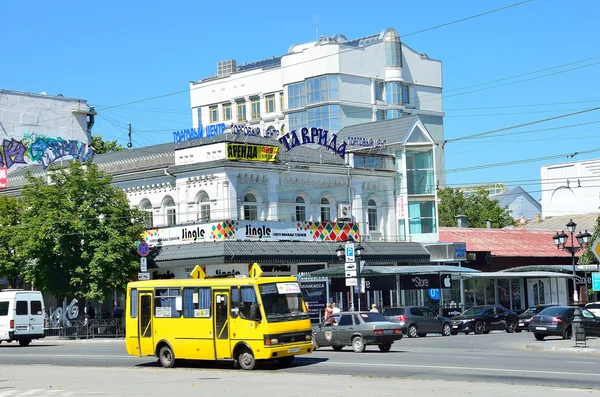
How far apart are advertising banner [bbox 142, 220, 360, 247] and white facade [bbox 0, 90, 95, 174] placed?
58.2 ft

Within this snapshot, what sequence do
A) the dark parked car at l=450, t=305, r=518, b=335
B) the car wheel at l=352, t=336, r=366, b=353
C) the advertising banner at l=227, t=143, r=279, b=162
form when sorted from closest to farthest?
the car wheel at l=352, t=336, r=366, b=353
the dark parked car at l=450, t=305, r=518, b=335
the advertising banner at l=227, t=143, r=279, b=162

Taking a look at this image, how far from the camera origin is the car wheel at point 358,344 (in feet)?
101

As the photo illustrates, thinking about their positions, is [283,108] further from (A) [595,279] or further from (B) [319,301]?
(A) [595,279]

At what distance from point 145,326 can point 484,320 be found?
75.8 feet

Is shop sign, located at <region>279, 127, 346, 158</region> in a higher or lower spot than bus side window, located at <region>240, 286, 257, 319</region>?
higher

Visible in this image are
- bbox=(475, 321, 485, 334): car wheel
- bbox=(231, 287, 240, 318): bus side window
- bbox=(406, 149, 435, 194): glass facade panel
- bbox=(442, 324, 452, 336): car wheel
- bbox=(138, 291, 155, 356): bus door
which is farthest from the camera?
bbox=(406, 149, 435, 194): glass facade panel

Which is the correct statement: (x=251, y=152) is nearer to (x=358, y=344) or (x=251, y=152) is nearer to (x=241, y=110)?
(x=358, y=344)

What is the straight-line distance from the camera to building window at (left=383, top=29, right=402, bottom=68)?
10094 cm

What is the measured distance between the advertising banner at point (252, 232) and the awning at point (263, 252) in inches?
10.9

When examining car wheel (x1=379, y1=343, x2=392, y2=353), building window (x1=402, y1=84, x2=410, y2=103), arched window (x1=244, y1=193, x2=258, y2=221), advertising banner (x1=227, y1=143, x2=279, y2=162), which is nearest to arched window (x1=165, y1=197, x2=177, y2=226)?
arched window (x1=244, y1=193, x2=258, y2=221)

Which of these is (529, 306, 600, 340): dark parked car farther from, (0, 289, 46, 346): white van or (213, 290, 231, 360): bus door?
(0, 289, 46, 346): white van

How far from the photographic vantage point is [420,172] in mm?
57281

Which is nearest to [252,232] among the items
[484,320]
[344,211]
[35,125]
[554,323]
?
[344,211]

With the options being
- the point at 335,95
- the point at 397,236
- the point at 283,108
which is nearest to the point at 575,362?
the point at 397,236
